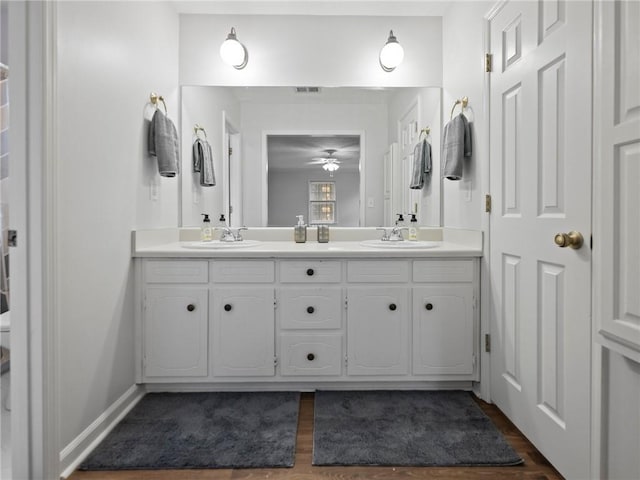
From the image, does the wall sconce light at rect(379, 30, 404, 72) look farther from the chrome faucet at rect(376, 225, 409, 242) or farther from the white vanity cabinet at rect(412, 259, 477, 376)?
the white vanity cabinet at rect(412, 259, 477, 376)

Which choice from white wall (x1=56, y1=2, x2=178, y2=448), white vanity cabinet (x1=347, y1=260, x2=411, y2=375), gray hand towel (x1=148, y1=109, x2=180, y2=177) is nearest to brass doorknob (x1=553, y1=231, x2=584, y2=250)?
white vanity cabinet (x1=347, y1=260, x2=411, y2=375)

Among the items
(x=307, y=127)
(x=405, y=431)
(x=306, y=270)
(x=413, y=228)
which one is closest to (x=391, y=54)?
(x=307, y=127)

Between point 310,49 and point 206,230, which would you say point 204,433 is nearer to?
point 206,230

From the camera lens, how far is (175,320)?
2078mm

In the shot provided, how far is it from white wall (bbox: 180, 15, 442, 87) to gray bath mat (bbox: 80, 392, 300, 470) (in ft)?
6.49

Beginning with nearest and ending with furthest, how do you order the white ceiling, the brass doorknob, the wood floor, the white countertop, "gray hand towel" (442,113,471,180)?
the brass doorknob
the wood floor
the white countertop
"gray hand towel" (442,113,471,180)
the white ceiling

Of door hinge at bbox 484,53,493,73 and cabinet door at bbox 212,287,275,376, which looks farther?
cabinet door at bbox 212,287,275,376

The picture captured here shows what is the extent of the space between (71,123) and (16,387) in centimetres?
98

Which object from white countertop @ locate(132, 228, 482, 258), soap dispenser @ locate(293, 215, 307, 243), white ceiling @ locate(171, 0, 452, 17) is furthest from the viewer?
soap dispenser @ locate(293, 215, 307, 243)

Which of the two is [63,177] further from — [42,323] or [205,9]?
[205,9]

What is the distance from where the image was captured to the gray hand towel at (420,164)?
2.59 metres

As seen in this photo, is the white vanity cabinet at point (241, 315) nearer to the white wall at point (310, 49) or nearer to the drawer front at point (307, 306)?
the drawer front at point (307, 306)

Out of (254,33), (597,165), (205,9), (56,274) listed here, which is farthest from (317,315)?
(205,9)

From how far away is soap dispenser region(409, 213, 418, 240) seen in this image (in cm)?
260
